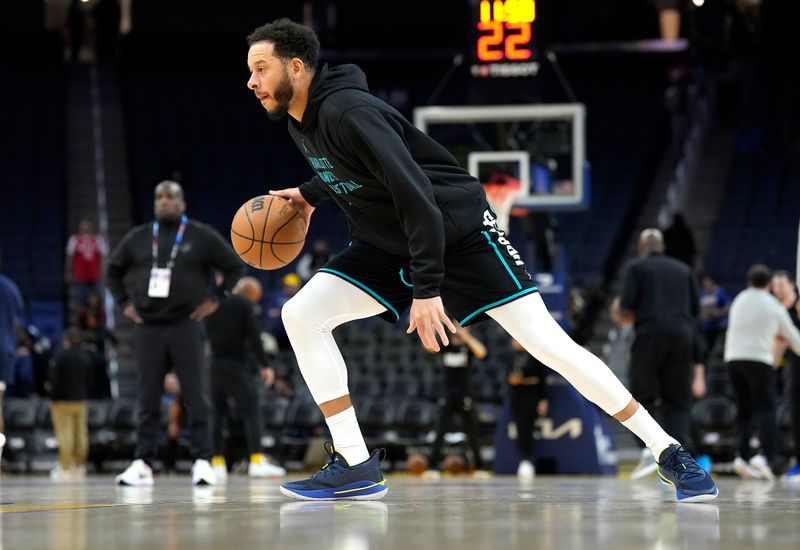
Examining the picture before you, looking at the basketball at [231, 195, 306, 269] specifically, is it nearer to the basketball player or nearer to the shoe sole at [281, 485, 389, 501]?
the basketball player

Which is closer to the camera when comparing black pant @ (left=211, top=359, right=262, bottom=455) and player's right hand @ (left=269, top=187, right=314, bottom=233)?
player's right hand @ (left=269, top=187, right=314, bottom=233)

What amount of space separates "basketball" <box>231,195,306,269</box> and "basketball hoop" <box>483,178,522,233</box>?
676 centimetres

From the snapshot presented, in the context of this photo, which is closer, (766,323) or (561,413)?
(766,323)

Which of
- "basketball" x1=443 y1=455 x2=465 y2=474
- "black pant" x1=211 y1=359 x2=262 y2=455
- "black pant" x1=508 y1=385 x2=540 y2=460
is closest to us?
"black pant" x1=211 y1=359 x2=262 y2=455

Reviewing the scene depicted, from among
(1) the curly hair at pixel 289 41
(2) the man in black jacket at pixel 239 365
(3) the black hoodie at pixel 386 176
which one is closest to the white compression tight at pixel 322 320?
(3) the black hoodie at pixel 386 176

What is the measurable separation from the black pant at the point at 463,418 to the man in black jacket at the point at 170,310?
15.1ft

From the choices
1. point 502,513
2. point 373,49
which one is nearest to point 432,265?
point 502,513

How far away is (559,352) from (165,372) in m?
3.64

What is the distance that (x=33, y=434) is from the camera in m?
14.6

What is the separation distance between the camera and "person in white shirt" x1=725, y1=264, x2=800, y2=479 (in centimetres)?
1002

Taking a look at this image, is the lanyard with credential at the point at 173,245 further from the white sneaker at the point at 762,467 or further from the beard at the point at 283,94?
the white sneaker at the point at 762,467

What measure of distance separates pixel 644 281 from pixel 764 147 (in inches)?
522

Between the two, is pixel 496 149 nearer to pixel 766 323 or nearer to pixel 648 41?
pixel 766 323

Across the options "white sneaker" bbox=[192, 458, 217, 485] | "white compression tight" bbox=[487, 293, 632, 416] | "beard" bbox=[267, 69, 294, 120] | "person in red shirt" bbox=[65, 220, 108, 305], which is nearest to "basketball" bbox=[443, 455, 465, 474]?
"white sneaker" bbox=[192, 458, 217, 485]
